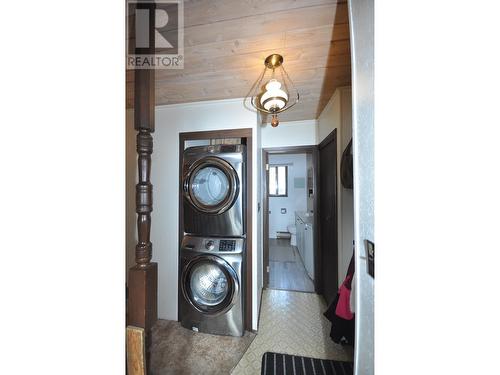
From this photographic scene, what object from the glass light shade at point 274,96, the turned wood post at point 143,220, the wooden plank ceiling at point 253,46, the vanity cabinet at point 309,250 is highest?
the wooden plank ceiling at point 253,46

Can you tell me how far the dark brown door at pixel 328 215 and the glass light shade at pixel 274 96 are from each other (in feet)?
2.72

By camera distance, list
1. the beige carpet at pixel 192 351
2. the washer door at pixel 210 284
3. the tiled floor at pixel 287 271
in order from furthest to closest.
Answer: the tiled floor at pixel 287 271 < the washer door at pixel 210 284 < the beige carpet at pixel 192 351

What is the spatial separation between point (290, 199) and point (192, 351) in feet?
14.6

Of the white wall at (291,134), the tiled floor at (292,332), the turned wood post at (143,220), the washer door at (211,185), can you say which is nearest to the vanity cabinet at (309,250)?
the tiled floor at (292,332)

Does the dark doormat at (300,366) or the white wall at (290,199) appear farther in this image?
the white wall at (290,199)

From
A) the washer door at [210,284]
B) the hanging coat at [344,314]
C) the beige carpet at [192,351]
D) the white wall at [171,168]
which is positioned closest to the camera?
the hanging coat at [344,314]

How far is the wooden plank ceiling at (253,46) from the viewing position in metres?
1.12

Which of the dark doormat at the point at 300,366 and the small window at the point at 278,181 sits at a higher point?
the small window at the point at 278,181

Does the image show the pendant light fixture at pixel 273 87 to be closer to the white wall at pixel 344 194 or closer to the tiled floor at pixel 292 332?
the white wall at pixel 344 194

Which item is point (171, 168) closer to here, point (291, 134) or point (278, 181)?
point (291, 134)

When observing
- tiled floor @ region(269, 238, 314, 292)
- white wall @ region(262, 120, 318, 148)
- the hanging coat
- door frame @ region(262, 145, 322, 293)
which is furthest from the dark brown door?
the hanging coat
